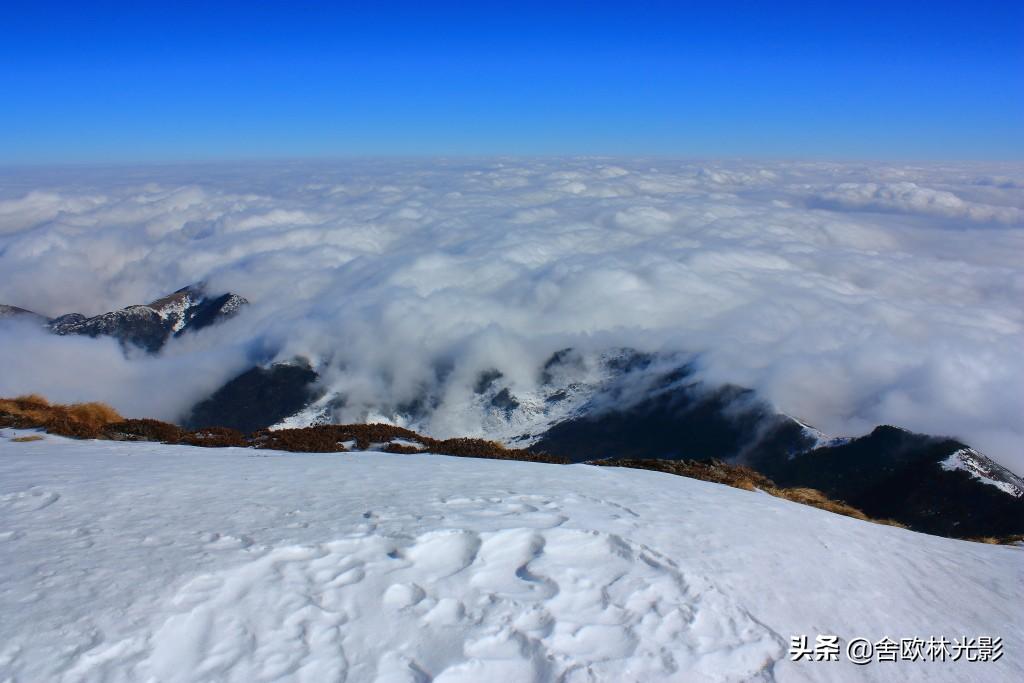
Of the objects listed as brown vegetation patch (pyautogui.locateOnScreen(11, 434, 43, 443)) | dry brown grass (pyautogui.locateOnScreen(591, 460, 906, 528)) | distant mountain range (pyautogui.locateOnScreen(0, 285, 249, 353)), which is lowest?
distant mountain range (pyautogui.locateOnScreen(0, 285, 249, 353))

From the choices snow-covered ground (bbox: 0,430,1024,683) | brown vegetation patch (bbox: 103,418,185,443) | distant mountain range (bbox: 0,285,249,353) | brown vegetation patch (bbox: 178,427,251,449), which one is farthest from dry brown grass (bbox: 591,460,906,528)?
distant mountain range (bbox: 0,285,249,353)

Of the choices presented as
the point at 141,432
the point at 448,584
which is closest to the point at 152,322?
the point at 141,432

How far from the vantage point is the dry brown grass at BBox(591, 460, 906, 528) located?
643 inches

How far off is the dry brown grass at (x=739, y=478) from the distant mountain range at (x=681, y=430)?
536 centimetres

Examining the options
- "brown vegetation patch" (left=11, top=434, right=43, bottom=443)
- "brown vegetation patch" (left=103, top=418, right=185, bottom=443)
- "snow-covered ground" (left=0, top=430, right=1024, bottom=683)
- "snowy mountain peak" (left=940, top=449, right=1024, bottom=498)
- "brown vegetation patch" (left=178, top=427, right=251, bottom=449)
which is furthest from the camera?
"snowy mountain peak" (left=940, top=449, right=1024, bottom=498)

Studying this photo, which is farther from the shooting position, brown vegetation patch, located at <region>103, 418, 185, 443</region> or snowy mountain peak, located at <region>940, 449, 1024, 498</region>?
snowy mountain peak, located at <region>940, 449, 1024, 498</region>

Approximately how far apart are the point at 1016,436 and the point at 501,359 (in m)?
85.0

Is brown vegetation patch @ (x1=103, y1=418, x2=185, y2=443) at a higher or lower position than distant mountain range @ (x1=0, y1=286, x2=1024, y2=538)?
higher

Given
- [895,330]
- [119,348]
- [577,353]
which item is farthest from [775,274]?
[119,348]

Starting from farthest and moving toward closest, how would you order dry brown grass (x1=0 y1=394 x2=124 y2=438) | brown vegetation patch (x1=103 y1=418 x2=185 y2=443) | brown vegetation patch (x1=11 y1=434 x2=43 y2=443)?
brown vegetation patch (x1=103 y1=418 x2=185 y2=443)
dry brown grass (x1=0 y1=394 x2=124 y2=438)
brown vegetation patch (x1=11 y1=434 x2=43 y2=443)

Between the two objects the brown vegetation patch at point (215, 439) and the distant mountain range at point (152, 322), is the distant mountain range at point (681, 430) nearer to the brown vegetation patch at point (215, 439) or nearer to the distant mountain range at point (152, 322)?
the brown vegetation patch at point (215, 439)

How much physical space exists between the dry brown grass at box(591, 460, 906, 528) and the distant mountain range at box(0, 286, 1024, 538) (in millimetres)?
5356

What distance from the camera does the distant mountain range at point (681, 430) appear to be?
47.5m

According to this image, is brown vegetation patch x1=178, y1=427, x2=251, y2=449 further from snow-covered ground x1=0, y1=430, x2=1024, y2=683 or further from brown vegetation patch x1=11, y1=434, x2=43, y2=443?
snow-covered ground x1=0, y1=430, x2=1024, y2=683
